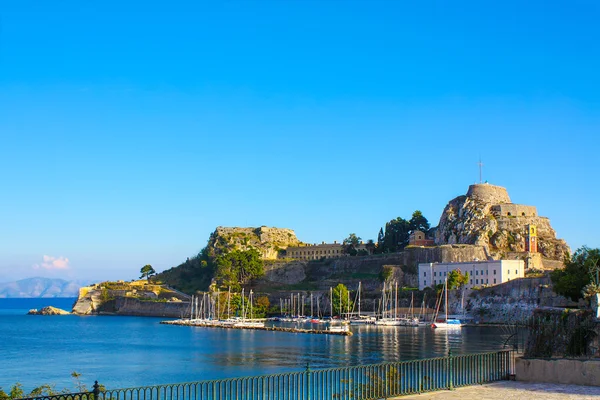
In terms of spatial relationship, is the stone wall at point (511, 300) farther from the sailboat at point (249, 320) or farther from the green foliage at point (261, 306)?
the green foliage at point (261, 306)

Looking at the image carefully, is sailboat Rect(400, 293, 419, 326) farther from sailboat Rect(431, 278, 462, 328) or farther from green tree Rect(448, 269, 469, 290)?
green tree Rect(448, 269, 469, 290)

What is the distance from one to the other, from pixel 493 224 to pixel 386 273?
17.0 m

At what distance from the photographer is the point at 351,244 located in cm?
12681

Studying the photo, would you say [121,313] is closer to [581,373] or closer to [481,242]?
[481,242]

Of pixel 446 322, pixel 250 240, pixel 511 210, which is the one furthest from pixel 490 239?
pixel 250 240

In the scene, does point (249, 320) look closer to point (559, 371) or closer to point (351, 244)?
point (351, 244)

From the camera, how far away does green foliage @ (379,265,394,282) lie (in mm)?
101875

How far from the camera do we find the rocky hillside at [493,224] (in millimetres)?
104812

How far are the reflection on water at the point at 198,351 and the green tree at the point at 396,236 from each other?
111 feet

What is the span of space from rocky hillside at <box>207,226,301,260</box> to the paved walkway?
109093 millimetres

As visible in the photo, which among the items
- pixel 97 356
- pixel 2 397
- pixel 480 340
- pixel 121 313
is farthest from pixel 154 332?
pixel 2 397

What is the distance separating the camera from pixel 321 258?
125875mm

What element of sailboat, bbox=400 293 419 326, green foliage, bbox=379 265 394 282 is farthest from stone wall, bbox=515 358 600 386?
green foliage, bbox=379 265 394 282

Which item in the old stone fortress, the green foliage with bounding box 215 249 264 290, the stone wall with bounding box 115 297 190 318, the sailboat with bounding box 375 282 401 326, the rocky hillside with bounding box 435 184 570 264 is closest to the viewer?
the sailboat with bounding box 375 282 401 326
